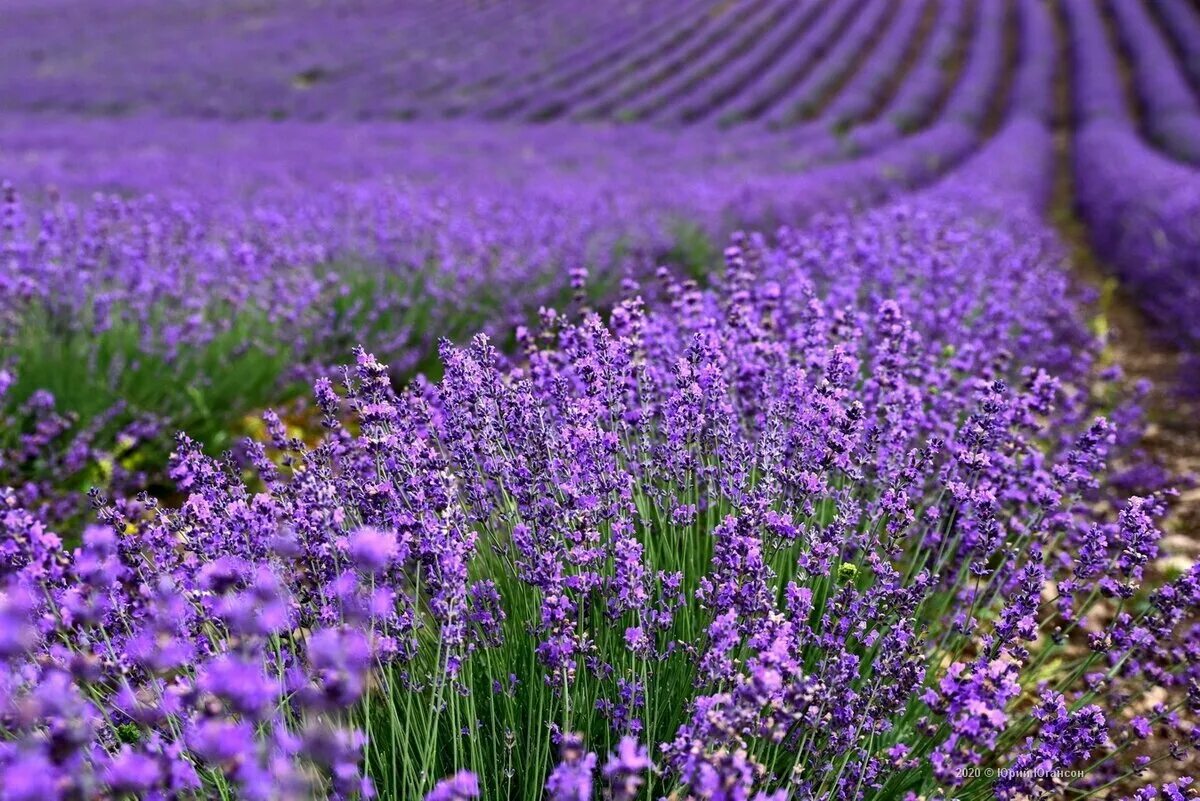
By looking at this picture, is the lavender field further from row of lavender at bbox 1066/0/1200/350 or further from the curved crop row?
the curved crop row

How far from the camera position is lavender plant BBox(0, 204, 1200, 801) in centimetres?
126

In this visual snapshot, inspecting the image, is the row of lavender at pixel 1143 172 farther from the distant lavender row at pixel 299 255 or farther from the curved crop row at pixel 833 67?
the curved crop row at pixel 833 67

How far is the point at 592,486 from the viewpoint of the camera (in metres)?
1.73

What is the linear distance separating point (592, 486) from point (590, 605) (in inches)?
12.0

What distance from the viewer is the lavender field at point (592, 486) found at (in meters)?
1.32

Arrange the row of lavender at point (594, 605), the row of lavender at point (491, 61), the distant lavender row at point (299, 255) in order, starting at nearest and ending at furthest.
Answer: the row of lavender at point (594, 605)
the distant lavender row at point (299, 255)
the row of lavender at point (491, 61)

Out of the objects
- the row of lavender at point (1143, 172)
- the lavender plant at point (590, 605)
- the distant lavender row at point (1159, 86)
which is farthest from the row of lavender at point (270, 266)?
the distant lavender row at point (1159, 86)

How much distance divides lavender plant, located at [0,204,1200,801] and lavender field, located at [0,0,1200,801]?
1 cm

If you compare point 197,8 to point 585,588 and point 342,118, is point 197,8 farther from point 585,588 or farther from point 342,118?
point 585,588

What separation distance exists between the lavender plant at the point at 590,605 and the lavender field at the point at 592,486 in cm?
1

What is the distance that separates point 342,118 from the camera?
684 inches

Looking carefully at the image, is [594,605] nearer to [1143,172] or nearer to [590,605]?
[590,605]

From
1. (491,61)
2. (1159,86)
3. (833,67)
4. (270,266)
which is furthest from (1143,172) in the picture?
(491,61)

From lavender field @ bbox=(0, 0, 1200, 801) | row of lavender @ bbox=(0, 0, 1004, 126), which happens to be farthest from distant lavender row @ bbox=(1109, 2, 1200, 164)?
row of lavender @ bbox=(0, 0, 1004, 126)
